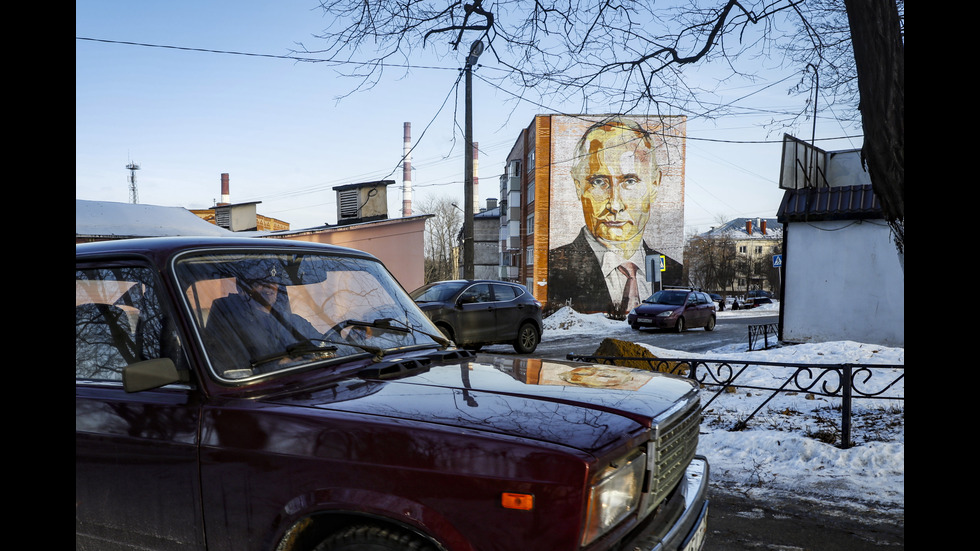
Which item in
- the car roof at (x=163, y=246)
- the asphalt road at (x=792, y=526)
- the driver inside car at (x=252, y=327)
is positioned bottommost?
the asphalt road at (x=792, y=526)

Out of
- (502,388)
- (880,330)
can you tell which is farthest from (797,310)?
(502,388)

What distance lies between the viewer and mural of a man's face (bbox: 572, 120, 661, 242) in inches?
1524

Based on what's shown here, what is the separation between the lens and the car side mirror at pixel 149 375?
2.11 metres

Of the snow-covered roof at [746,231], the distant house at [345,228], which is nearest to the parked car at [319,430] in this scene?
the distant house at [345,228]

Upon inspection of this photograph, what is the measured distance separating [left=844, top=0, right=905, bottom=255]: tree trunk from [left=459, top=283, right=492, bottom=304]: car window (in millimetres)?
9259

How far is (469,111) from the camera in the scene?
17.8 meters

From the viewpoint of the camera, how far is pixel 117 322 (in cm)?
262

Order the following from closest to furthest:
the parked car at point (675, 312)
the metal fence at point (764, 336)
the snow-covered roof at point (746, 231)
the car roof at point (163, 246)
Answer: the car roof at point (163, 246) < the metal fence at point (764, 336) < the parked car at point (675, 312) < the snow-covered roof at point (746, 231)

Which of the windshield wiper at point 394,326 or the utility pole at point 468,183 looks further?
the utility pole at point 468,183

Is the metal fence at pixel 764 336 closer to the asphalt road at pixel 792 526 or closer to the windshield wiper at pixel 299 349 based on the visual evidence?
the asphalt road at pixel 792 526

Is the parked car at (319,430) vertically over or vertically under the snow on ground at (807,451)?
over

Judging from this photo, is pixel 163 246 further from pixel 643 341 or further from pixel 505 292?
pixel 643 341
